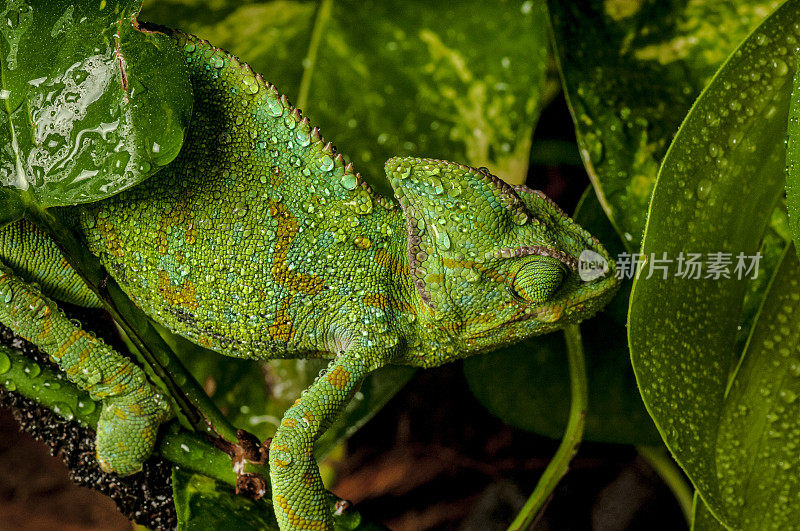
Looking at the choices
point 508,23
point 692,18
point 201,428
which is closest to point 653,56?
point 692,18

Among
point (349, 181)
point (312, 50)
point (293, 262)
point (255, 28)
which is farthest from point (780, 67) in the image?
point (255, 28)

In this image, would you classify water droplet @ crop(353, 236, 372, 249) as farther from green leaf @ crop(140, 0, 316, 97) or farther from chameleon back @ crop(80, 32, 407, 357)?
green leaf @ crop(140, 0, 316, 97)

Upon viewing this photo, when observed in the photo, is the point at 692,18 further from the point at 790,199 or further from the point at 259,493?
the point at 259,493

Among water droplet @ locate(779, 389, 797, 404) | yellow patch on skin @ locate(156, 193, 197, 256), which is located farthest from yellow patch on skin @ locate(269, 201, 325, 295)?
water droplet @ locate(779, 389, 797, 404)

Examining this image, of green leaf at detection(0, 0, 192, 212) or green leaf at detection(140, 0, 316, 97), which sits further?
green leaf at detection(140, 0, 316, 97)

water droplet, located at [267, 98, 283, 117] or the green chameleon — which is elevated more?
water droplet, located at [267, 98, 283, 117]

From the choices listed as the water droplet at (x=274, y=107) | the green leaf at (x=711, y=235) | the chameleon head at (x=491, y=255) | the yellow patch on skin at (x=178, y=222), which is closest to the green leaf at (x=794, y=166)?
the green leaf at (x=711, y=235)
